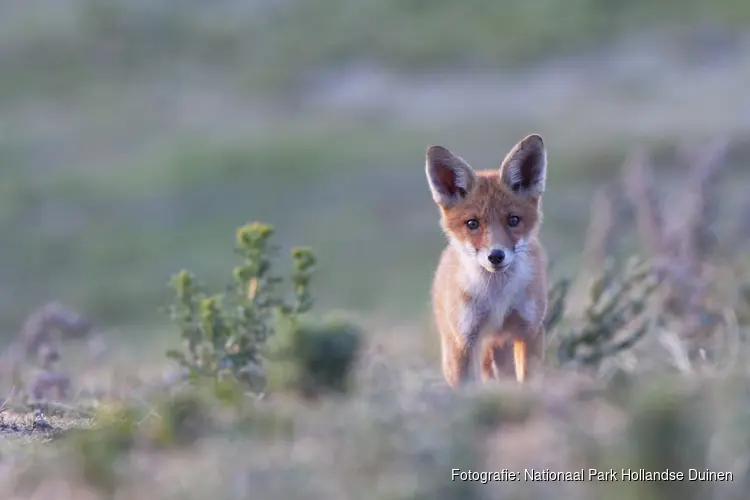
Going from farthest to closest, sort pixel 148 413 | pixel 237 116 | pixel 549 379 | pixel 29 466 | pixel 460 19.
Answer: pixel 460 19 < pixel 237 116 < pixel 549 379 < pixel 148 413 < pixel 29 466

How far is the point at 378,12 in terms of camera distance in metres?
36.0

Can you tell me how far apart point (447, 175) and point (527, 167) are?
449 millimetres

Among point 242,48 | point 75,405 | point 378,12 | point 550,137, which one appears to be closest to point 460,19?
point 378,12

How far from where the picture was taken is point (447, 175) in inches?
290

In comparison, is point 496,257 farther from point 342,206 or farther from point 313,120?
point 313,120

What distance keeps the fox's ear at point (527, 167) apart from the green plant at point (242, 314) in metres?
1.19

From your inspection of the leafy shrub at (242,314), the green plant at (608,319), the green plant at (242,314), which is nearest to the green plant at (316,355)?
the leafy shrub at (242,314)

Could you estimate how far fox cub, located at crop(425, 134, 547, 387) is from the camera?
705 cm

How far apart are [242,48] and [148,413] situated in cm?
3084

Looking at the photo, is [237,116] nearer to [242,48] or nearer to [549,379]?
[242,48]

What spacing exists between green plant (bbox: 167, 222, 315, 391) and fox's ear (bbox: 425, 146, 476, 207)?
0.81 meters

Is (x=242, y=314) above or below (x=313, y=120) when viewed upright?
below

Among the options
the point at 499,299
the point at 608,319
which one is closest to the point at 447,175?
the point at 499,299

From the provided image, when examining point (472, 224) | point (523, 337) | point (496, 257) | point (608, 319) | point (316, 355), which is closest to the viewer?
point (316, 355)
